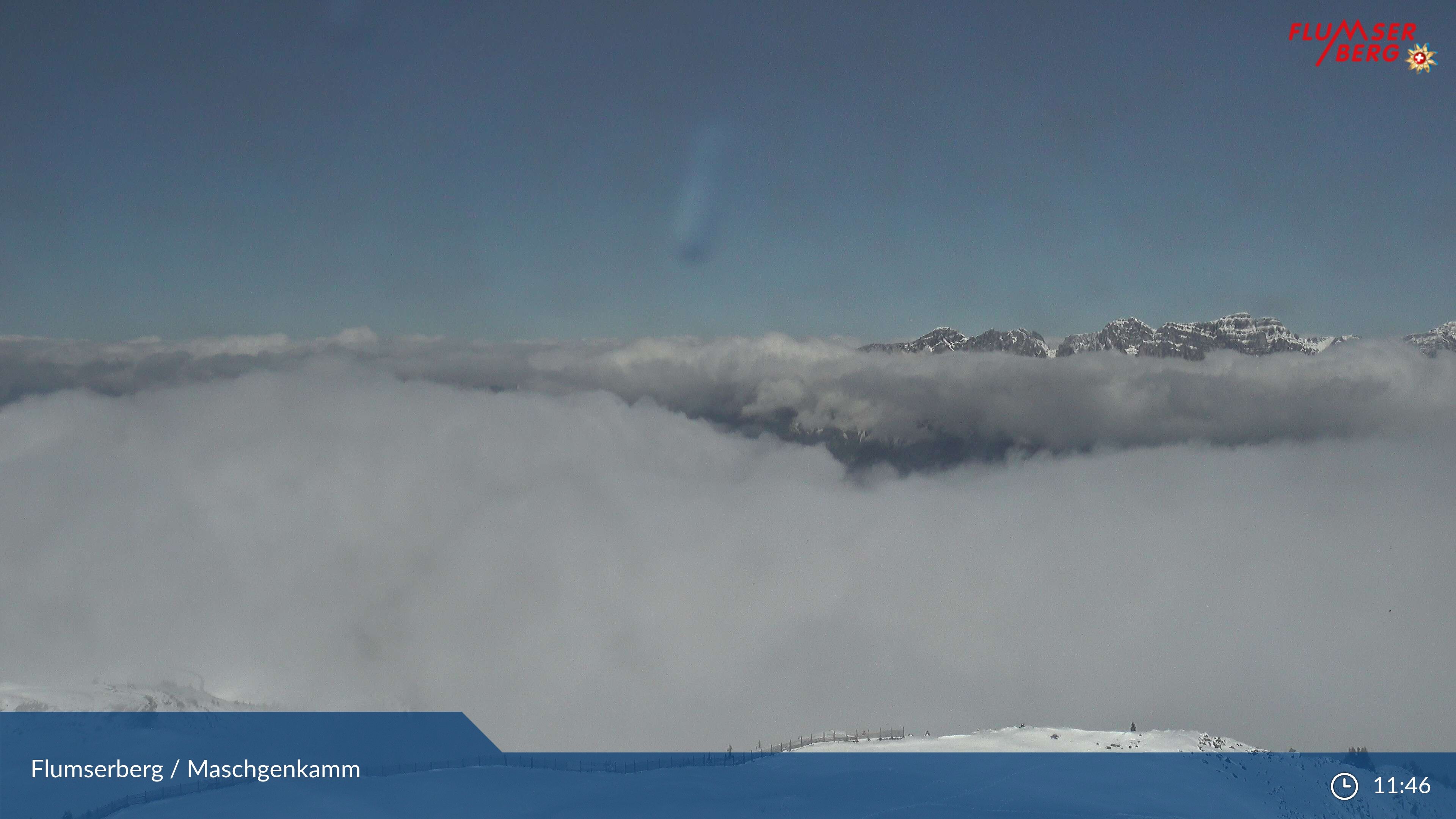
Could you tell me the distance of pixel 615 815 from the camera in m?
60.4

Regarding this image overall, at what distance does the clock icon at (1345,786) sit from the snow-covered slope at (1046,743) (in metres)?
7.19

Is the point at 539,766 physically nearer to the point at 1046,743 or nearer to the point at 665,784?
the point at 665,784

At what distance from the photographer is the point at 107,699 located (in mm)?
103500

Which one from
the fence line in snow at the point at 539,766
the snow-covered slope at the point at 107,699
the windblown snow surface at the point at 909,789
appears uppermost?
the snow-covered slope at the point at 107,699

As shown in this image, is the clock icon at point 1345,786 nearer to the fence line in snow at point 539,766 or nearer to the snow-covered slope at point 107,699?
the fence line in snow at point 539,766

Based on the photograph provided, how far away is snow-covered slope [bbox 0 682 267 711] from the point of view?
3767 inches

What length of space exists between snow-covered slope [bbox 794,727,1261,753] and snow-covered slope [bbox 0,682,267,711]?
77520 mm

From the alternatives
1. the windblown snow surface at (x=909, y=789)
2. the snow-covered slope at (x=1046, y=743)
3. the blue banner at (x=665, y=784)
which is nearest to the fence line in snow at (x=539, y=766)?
the blue banner at (x=665, y=784)

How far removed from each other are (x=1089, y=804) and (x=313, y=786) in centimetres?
5801

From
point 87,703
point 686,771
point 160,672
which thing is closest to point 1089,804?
point 686,771

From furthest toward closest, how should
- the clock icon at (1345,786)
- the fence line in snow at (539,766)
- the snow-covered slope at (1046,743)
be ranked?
the snow-covered slope at (1046,743)
the clock icon at (1345,786)
the fence line in snow at (539,766)

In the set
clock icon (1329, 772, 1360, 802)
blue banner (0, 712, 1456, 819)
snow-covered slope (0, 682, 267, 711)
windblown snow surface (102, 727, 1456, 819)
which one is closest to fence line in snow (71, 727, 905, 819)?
blue banner (0, 712, 1456, 819)

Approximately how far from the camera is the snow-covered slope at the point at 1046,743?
87.6 metres

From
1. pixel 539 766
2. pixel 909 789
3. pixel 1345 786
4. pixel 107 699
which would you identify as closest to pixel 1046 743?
pixel 909 789
